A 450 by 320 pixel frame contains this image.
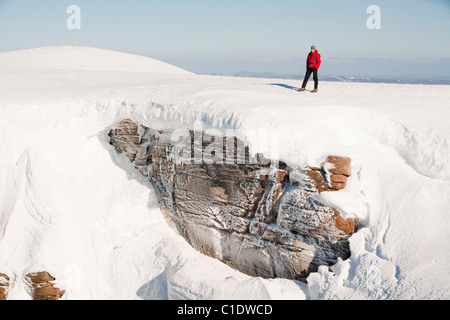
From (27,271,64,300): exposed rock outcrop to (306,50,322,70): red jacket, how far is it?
850cm

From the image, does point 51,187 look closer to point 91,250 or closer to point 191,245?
point 91,250

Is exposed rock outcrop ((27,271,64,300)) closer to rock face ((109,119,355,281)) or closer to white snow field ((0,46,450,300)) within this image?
white snow field ((0,46,450,300))

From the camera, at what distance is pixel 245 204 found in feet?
25.8

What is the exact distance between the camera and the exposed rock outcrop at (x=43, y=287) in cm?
765

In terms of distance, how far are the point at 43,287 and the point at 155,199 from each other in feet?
10.0

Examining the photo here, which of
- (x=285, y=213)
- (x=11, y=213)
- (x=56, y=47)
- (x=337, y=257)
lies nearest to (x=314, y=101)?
(x=285, y=213)

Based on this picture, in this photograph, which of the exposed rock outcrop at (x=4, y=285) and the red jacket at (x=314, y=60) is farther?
the red jacket at (x=314, y=60)

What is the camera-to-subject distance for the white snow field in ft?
21.0

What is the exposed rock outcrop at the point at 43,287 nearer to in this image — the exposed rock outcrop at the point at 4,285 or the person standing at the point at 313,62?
the exposed rock outcrop at the point at 4,285

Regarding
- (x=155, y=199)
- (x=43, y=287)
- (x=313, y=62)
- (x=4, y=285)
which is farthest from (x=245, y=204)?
(x=4, y=285)

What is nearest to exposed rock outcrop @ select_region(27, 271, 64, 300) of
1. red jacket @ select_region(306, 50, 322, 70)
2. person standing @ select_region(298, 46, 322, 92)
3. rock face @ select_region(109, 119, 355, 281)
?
rock face @ select_region(109, 119, 355, 281)

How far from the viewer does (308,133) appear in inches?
289

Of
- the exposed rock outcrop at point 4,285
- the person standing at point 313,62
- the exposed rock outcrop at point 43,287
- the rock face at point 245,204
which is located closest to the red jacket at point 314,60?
the person standing at point 313,62

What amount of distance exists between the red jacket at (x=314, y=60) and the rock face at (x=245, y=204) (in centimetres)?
427
